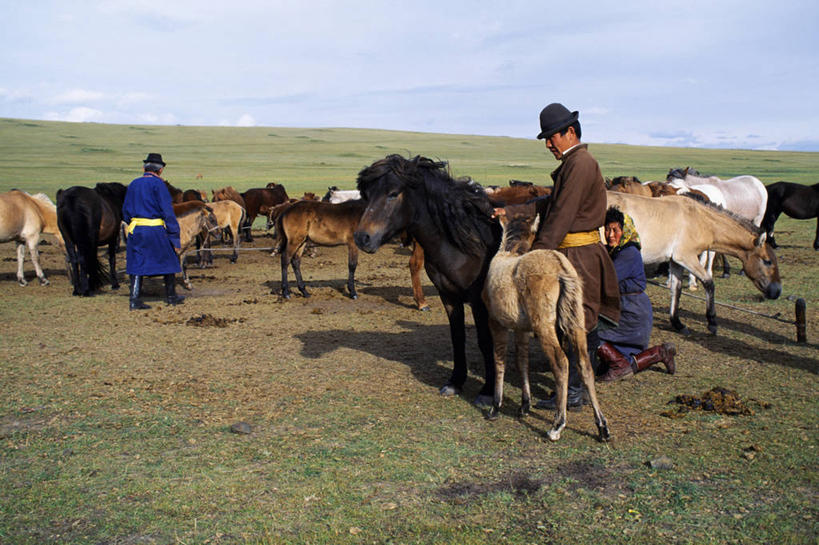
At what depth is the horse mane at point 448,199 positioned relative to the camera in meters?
5.42

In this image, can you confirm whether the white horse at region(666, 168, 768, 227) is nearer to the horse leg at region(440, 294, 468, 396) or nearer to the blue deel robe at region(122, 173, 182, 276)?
the horse leg at region(440, 294, 468, 396)

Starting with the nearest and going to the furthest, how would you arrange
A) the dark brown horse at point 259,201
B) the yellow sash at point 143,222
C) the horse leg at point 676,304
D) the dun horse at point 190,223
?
the horse leg at point 676,304, the yellow sash at point 143,222, the dun horse at point 190,223, the dark brown horse at point 259,201

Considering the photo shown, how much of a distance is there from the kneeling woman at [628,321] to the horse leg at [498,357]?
4.74 ft

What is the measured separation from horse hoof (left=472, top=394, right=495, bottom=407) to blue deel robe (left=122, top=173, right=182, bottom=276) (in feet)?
21.0

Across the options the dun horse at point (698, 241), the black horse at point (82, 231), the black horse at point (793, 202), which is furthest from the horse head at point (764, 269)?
the black horse at point (82, 231)

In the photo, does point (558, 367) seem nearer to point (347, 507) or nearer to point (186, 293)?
point (347, 507)

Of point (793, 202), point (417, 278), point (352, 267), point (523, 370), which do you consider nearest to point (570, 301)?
point (523, 370)

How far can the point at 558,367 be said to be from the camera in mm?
4547

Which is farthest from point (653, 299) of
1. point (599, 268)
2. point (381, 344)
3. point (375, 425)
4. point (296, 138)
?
point (296, 138)

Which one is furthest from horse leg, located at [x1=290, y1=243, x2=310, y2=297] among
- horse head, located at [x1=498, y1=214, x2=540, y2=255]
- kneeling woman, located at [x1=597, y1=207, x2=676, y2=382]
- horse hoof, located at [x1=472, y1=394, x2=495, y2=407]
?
horse head, located at [x1=498, y1=214, x2=540, y2=255]

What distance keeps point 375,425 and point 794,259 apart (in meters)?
13.4

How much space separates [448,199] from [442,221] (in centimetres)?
20

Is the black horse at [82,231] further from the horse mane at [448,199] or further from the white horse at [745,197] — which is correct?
the white horse at [745,197]

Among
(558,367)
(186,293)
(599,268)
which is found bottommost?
(186,293)
